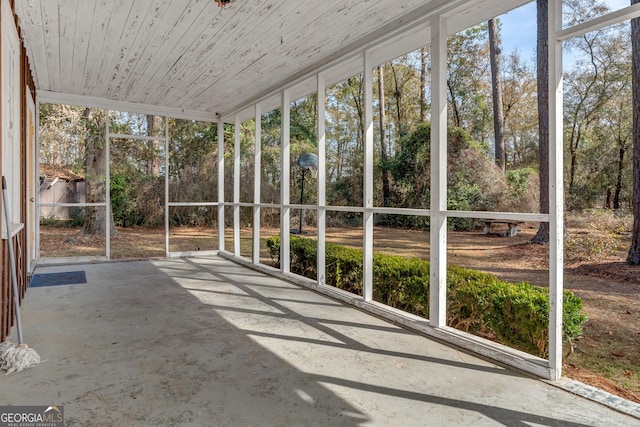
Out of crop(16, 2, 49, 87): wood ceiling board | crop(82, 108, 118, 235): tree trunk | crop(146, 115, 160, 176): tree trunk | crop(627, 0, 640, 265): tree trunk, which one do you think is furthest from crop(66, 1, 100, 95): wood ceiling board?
crop(627, 0, 640, 265): tree trunk

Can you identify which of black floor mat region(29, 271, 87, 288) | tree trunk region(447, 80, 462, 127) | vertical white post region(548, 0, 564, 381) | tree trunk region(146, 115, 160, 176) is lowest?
black floor mat region(29, 271, 87, 288)

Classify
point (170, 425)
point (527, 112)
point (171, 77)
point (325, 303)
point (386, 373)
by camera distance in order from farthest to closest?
1. point (527, 112)
2. point (171, 77)
3. point (325, 303)
4. point (386, 373)
5. point (170, 425)

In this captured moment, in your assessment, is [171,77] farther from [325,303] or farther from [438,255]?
[438,255]

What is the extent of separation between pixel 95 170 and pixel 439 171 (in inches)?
345

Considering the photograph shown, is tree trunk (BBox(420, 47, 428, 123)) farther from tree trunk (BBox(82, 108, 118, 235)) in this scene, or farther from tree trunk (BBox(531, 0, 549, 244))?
tree trunk (BBox(82, 108, 118, 235))

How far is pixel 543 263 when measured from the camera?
6.84 metres

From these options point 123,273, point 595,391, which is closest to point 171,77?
point 123,273

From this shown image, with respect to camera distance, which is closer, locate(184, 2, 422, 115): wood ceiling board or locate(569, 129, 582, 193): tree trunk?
locate(184, 2, 422, 115): wood ceiling board

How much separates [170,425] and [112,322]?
74.9 inches

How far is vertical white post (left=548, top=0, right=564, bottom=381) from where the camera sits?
2.25m

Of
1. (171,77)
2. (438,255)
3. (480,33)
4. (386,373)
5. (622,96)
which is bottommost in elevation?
(386,373)

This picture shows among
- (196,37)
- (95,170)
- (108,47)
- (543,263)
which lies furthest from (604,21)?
(95,170)

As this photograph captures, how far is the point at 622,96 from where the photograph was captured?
8508 millimetres

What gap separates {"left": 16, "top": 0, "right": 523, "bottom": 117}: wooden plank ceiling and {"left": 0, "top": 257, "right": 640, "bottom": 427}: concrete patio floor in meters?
2.67
